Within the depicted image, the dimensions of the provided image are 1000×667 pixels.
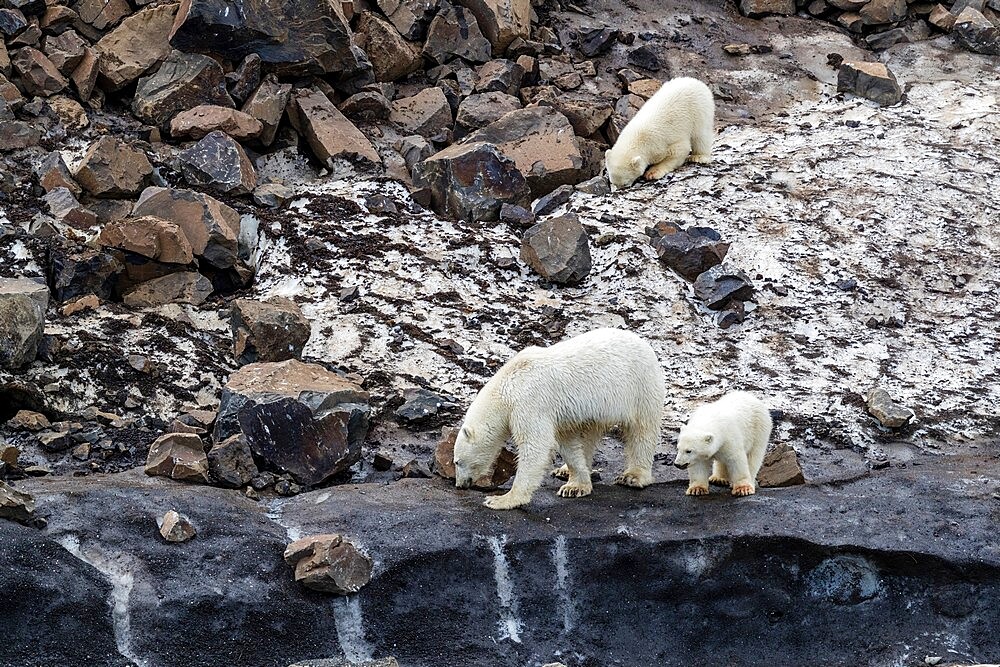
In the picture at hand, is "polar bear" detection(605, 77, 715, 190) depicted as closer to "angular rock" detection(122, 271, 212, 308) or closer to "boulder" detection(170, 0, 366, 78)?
"boulder" detection(170, 0, 366, 78)

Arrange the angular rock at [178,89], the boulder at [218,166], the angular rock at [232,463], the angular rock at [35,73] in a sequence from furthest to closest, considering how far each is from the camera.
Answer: the angular rock at [178,89] < the angular rock at [35,73] < the boulder at [218,166] < the angular rock at [232,463]

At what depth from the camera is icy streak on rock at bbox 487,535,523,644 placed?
24.8 ft

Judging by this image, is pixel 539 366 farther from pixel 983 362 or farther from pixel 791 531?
pixel 983 362

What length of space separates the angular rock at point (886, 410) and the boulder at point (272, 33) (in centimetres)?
799

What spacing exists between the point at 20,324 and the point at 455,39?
8.06 metres

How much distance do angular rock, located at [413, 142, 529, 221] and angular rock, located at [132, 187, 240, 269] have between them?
2.54 m

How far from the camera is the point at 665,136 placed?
13719 millimetres

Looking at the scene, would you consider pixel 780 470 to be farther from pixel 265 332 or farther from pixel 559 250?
pixel 265 332

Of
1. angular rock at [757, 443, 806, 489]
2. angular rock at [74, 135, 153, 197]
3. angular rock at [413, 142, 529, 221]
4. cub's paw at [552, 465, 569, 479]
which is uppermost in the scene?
angular rock at [74, 135, 153, 197]

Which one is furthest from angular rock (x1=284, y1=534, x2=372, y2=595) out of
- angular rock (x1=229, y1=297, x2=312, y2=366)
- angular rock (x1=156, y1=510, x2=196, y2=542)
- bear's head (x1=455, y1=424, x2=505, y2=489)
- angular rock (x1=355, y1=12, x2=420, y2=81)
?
angular rock (x1=355, y1=12, x2=420, y2=81)

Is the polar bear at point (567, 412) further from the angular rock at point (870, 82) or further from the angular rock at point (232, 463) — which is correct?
the angular rock at point (870, 82)

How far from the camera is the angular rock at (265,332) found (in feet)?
33.4

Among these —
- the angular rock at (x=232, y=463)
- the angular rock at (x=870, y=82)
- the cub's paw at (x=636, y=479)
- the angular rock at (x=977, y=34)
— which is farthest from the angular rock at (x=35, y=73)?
the angular rock at (x=977, y=34)

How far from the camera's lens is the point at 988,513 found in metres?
7.97
